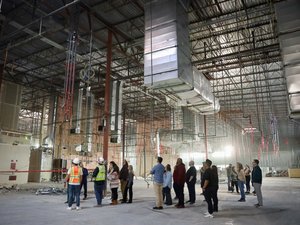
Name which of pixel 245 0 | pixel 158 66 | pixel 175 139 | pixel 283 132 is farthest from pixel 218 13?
pixel 283 132

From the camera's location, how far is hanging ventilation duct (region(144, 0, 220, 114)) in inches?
342

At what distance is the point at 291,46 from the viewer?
9000 millimetres

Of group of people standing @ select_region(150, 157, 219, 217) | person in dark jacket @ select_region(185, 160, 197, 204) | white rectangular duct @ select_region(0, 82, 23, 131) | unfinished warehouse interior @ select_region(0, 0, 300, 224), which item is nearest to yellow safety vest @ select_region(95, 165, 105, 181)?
group of people standing @ select_region(150, 157, 219, 217)

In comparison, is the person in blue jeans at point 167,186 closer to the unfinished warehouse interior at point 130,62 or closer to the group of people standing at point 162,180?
the group of people standing at point 162,180

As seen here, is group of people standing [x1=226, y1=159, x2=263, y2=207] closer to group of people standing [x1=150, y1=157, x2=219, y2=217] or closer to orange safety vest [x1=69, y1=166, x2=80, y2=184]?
group of people standing [x1=150, y1=157, x2=219, y2=217]

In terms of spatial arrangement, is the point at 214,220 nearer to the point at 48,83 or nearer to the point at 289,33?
the point at 289,33

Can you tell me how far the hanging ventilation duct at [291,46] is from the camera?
341 inches

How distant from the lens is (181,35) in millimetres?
9297

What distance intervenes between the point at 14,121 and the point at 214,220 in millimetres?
17669

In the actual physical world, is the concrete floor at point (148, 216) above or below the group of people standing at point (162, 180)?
below

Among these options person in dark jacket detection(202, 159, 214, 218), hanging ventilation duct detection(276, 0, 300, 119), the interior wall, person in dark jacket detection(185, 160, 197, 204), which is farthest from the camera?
the interior wall

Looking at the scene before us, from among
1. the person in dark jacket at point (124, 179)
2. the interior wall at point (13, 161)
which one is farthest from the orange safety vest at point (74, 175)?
the interior wall at point (13, 161)

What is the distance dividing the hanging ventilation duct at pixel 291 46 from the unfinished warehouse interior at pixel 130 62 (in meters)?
0.03

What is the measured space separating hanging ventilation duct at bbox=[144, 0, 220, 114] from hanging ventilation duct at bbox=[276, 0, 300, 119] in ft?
10.9
